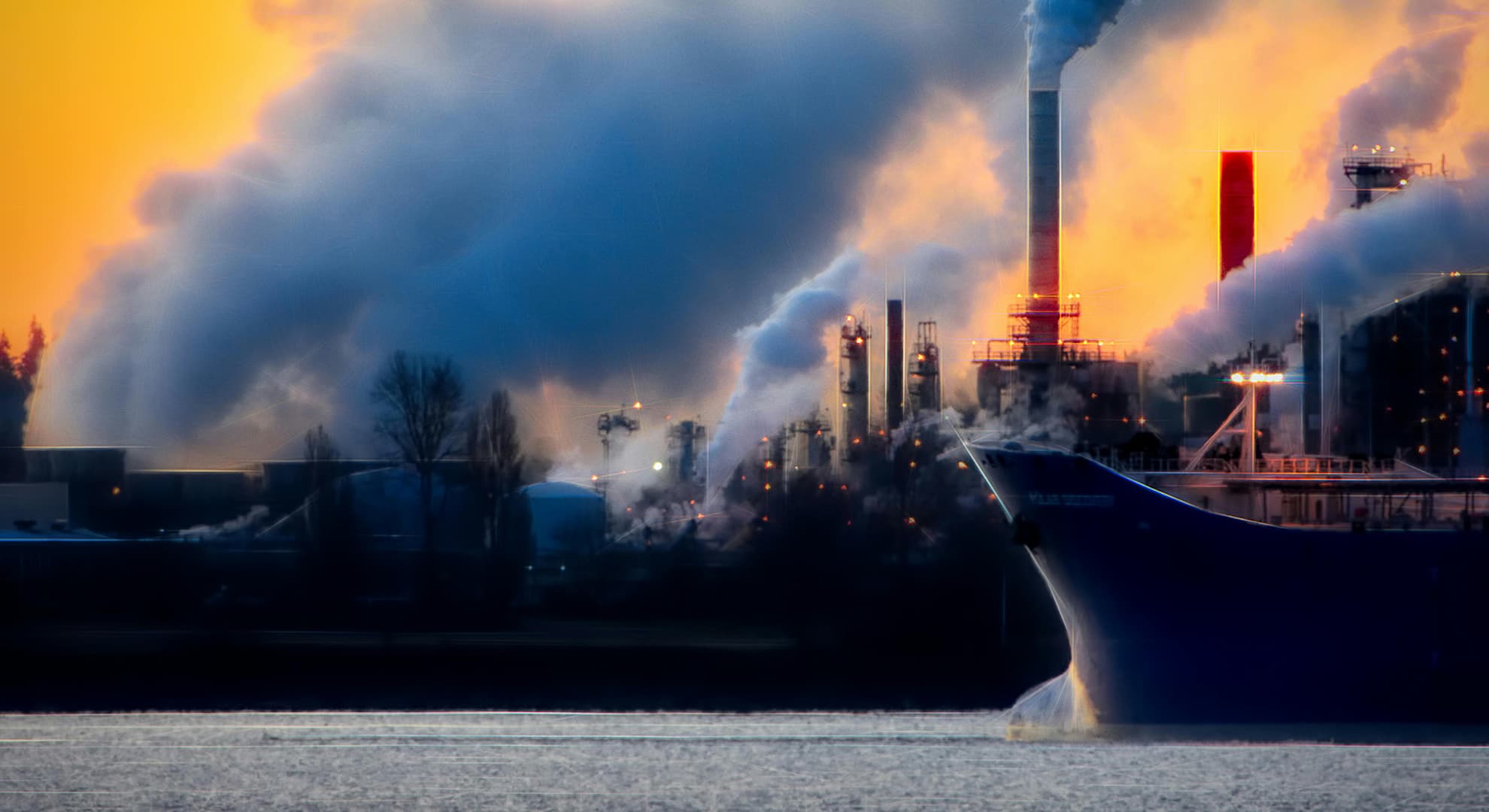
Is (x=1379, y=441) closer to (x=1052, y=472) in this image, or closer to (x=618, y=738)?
(x=1052, y=472)

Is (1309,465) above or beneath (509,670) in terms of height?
above

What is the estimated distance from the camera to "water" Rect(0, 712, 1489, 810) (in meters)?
5.55

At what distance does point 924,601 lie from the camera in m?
24.9

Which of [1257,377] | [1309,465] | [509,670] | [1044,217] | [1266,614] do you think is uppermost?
[1044,217]

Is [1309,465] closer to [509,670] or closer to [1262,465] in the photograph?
[1262,465]

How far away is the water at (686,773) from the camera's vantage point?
5.55 metres

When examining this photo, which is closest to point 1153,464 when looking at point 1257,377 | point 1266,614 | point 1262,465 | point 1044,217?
point 1262,465

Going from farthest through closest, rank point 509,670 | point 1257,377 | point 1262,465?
point 509,670, point 1262,465, point 1257,377

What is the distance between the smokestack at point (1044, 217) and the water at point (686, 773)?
1580cm

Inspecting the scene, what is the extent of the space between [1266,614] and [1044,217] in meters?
12.4

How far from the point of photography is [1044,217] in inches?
947

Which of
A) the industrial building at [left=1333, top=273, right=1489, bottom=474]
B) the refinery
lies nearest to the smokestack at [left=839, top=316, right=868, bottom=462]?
the refinery

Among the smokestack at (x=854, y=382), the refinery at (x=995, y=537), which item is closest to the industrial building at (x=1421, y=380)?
the refinery at (x=995, y=537)

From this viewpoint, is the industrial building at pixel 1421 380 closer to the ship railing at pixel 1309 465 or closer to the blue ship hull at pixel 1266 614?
the ship railing at pixel 1309 465
